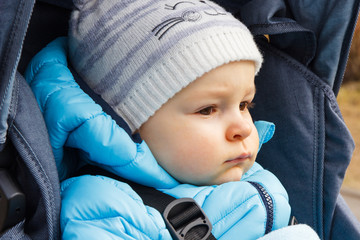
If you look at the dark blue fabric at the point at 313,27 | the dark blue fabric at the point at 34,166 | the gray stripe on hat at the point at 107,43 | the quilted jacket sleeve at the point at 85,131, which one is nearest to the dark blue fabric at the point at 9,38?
the dark blue fabric at the point at 34,166

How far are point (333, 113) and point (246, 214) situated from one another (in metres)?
0.44

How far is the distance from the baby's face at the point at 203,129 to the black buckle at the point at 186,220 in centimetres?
11

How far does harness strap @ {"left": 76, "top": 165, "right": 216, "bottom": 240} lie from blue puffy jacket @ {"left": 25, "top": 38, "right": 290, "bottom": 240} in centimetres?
2

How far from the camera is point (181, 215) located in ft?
3.39

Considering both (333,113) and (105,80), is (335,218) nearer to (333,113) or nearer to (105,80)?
(333,113)

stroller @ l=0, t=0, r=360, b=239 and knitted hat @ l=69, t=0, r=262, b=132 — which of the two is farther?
stroller @ l=0, t=0, r=360, b=239

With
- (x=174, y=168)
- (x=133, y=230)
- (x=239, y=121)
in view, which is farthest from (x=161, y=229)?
(x=239, y=121)

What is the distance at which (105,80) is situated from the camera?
3.83 feet

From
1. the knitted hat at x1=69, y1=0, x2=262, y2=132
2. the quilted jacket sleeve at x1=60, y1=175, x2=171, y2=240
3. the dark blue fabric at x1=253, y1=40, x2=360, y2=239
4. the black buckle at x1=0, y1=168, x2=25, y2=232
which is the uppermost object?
the knitted hat at x1=69, y1=0, x2=262, y2=132

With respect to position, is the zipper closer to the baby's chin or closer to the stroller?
the baby's chin

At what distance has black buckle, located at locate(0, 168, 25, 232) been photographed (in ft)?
2.82

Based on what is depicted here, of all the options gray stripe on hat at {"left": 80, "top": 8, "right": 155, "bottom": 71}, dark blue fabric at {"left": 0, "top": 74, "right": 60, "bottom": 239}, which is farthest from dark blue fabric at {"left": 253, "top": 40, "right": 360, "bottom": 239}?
dark blue fabric at {"left": 0, "top": 74, "right": 60, "bottom": 239}

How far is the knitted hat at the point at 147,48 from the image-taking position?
1.12 m

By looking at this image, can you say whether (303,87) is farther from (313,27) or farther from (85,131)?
(85,131)
